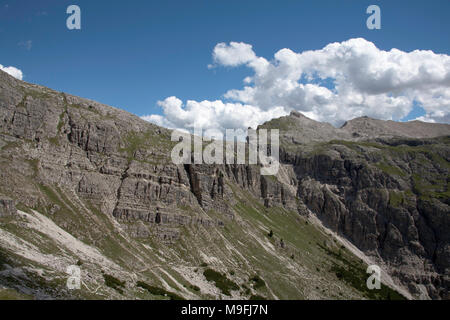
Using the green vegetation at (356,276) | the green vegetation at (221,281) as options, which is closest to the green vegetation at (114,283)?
the green vegetation at (221,281)

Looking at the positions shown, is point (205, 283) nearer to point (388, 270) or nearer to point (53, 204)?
point (53, 204)

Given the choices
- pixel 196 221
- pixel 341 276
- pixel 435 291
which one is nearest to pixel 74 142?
pixel 196 221

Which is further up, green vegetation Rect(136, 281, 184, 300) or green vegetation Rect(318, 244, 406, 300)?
green vegetation Rect(136, 281, 184, 300)

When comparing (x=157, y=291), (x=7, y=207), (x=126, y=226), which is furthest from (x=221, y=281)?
(x=7, y=207)

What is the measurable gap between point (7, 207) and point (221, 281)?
201 feet

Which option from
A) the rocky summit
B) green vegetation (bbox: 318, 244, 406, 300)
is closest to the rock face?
the rocky summit

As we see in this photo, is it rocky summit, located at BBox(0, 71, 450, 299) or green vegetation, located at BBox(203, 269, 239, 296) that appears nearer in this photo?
rocky summit, located at BBox(0, 71, 450, 299)

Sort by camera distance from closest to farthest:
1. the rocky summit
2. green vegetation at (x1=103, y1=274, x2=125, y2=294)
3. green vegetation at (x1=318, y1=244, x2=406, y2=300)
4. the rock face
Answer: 1. green vegetation at (x1=103, y1=274, x2=125, y2=294)
2. the rocky summit
3. the rock face
4. green vegetation at (x1=318, y1=244, x2=406, y2=300)

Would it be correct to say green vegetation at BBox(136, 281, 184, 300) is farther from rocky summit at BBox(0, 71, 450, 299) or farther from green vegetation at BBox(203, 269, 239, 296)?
green vegetation at BBox(203, 269, 239, 296)

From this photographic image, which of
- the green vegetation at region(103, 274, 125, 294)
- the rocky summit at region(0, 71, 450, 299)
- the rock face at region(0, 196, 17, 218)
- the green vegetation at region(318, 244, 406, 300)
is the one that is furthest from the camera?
the green vegetation at region(318, 244, 406, 300)

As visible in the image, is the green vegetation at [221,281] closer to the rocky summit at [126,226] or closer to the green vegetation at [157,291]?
the rocky summit at [126,226]

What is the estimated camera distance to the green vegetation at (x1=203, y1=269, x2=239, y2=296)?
326 feet

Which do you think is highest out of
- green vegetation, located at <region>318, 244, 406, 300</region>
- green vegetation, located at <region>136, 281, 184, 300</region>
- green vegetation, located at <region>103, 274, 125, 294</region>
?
green vegetation, located at <region>103, 274, 125, 294</region>

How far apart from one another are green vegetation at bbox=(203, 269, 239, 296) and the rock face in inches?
2175
